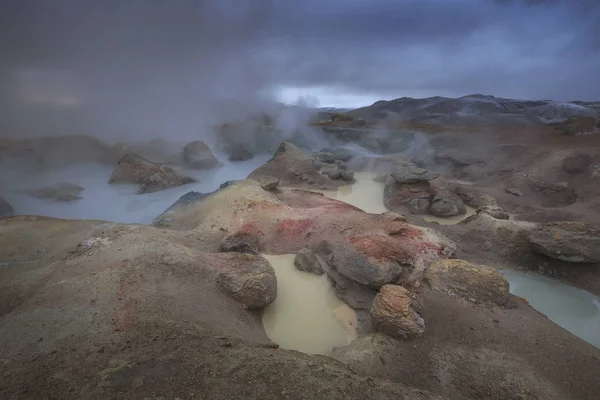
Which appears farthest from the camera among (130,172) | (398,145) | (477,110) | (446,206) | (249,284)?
(477,110)

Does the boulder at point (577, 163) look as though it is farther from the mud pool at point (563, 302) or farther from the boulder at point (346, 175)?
the mud pool at point (563, 302)

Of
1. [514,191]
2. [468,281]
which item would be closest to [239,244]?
[468,281]

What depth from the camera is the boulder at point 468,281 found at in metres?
4.76

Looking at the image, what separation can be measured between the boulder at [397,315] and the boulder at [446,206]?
6.09 meters

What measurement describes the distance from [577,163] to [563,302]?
29.1ft

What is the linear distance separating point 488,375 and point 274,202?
5752 millimetres

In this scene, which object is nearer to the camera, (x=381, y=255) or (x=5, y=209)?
(x=381, y=255)

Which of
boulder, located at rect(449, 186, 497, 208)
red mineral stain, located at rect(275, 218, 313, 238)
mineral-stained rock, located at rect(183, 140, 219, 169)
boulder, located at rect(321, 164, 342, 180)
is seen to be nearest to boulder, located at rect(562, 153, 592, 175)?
boulder, located at rect(449, 186, 497, 208)

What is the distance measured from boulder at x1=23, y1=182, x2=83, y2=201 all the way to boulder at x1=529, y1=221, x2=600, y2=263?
12.7 meters

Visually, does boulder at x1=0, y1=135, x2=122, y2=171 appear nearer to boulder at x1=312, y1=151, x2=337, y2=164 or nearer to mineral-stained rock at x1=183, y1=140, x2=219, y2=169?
mineral-stained rock at x1=183, y1=140, x2=219, y2=169

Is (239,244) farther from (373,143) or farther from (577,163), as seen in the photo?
(373,143)

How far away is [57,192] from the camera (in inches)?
407

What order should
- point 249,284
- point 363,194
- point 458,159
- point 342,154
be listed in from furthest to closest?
point 342,154
point 458,159
point 363,194
point 249,284

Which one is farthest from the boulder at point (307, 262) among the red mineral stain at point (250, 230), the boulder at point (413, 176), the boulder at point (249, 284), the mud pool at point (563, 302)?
the boulder at point (413, 176)
